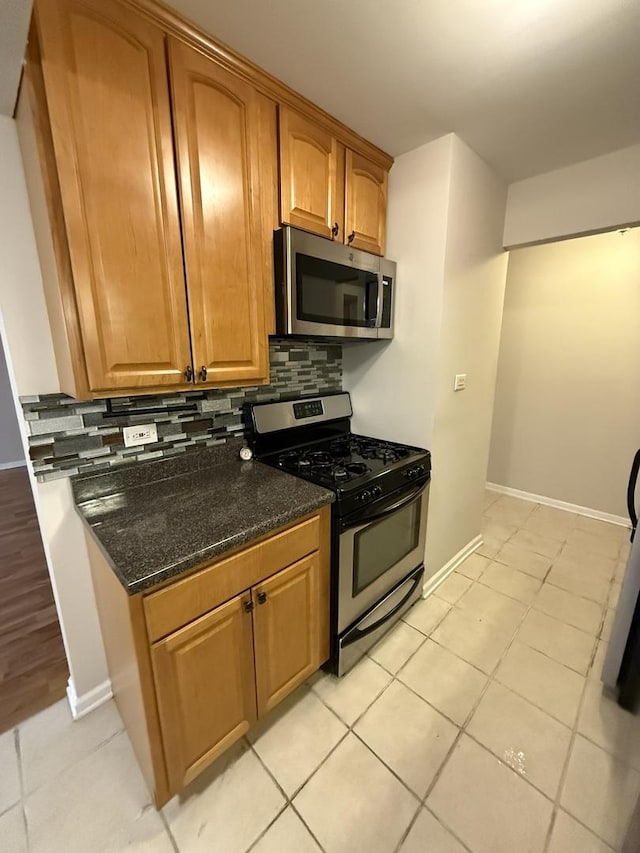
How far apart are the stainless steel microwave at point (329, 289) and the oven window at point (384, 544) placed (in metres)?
0.91

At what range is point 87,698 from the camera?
1459mm

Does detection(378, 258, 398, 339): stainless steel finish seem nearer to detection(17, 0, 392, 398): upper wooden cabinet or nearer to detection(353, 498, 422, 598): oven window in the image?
detection(17, 0, 392, 398): upper wooden cabinet

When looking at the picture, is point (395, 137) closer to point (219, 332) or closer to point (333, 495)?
point (219, 332)

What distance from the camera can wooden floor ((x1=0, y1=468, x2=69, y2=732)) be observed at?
1.50 m

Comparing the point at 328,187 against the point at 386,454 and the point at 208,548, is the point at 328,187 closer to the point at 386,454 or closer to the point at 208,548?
the point at 386,454

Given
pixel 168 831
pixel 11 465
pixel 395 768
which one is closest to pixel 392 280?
pixel 395 768

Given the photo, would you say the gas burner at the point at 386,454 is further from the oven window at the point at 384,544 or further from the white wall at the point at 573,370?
the white wall at the point at 573,370

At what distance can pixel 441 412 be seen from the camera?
188 centimetres

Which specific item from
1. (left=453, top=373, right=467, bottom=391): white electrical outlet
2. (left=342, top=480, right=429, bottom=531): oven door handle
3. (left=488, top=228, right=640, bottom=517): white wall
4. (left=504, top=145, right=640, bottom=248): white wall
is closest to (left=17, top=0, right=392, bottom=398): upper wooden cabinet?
(left=342, top=480, right=429, bottom=531): oven door handle

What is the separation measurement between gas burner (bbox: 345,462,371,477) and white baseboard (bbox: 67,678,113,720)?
1.43 m

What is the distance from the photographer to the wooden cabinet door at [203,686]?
985 millimetres

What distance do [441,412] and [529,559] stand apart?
145cm

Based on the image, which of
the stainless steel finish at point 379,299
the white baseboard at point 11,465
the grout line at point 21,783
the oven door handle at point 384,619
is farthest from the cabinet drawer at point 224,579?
the white baseboard at point 11,465

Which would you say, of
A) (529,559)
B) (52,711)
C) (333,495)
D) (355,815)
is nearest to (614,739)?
(355,815)
